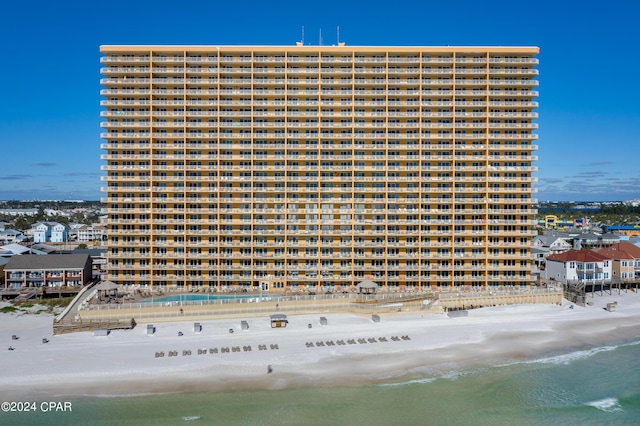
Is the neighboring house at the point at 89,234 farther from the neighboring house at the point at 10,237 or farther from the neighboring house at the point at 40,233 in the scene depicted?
the neighboring house at the point at 10,237

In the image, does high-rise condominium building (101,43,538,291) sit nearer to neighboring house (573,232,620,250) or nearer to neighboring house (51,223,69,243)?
neighboring house (573,232,620,250)

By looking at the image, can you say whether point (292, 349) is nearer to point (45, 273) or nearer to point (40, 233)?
point (45, 273)

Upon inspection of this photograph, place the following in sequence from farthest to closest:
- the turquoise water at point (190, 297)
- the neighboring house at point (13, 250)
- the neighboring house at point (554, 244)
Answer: the neighboring house at point (554, 244), the neighboring house at point (13, 250), the turquoise water at point (190, 297)

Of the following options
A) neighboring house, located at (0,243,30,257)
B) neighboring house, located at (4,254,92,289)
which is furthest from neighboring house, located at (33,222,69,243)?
neighboring house, located at (4,254,92,289)

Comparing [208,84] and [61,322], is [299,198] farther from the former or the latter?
[61,322]

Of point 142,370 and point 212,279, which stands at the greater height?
point 212,279

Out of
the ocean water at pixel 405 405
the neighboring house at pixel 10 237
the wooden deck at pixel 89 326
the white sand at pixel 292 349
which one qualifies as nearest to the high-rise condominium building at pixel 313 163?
the white sand at pixel 292 349

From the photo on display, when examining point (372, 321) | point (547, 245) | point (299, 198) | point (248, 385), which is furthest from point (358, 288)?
point (547, 245)
